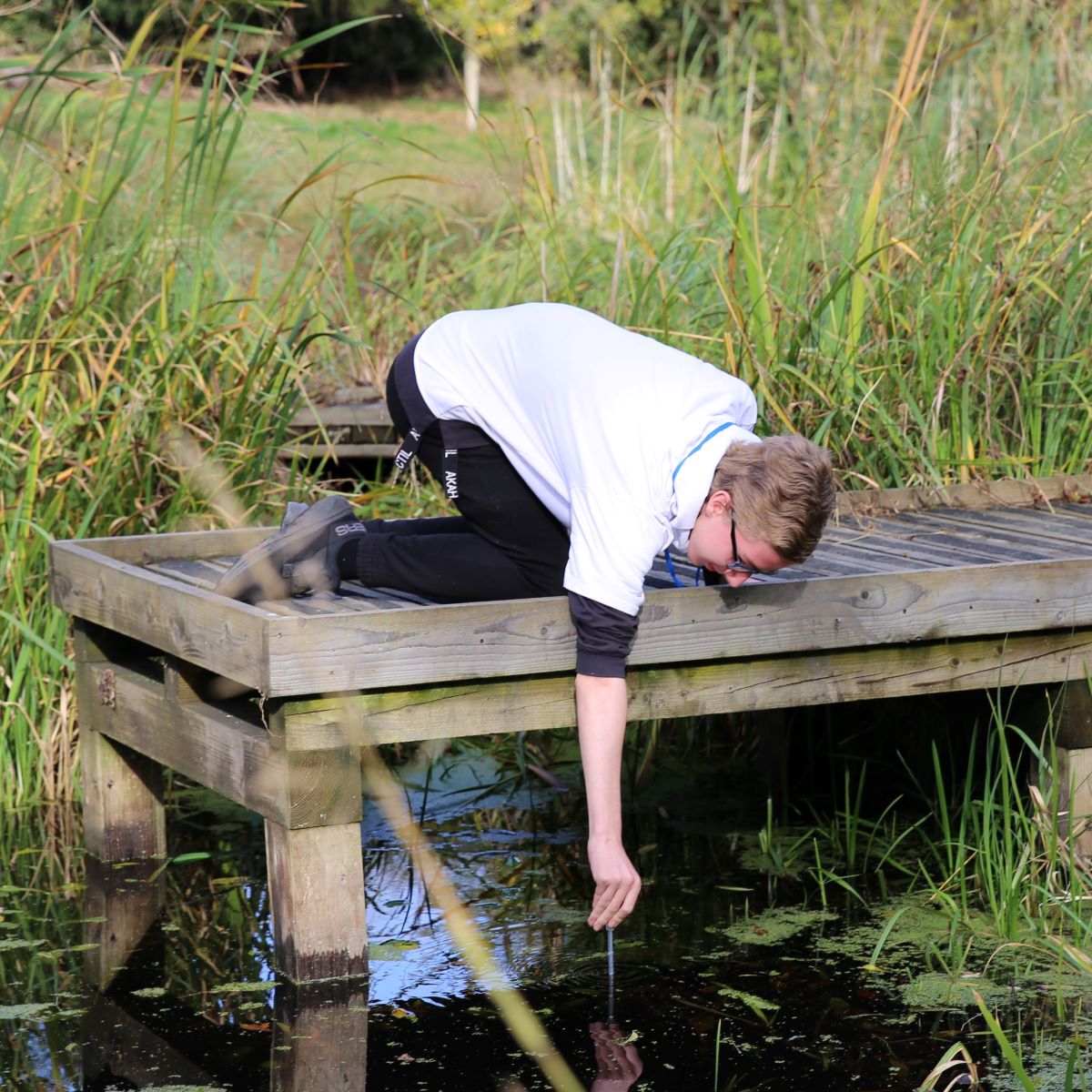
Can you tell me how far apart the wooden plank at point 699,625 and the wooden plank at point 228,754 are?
0.20 meters

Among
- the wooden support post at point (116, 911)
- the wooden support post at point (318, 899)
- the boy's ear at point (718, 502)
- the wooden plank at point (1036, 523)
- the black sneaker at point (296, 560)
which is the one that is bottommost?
the wooden support post at point (116, 911)

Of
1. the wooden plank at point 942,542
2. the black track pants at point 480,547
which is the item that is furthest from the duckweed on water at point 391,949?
the wooden plank at point 942,542

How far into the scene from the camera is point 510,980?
329 cm

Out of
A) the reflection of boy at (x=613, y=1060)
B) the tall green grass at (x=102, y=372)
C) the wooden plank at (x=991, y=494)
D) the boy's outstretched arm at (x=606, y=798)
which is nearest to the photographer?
the reflection of boy at (x=613, y=1060)

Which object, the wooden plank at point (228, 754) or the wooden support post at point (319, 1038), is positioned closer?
the wooden support post at point (319, 1038)

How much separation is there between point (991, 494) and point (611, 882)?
2370 mm

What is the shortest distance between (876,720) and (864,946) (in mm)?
1315

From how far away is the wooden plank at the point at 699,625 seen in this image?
3.05m

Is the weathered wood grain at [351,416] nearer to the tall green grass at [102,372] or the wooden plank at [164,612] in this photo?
the tall green grass at [102,372]

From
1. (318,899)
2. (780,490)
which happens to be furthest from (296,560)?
(780,490)

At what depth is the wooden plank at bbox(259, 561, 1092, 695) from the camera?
120 inches

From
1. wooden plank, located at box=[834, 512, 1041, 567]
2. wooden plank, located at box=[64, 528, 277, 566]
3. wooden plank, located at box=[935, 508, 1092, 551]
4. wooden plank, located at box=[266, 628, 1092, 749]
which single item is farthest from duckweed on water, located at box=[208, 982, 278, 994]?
wooden plank, located at box=[935, 508, 1092, 551]

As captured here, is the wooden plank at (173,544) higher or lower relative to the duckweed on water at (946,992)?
higher

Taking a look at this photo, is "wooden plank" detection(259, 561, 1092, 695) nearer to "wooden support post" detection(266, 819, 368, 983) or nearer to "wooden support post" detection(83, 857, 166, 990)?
"wooden support post" detection(266, 819, 368, 983)
